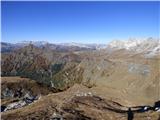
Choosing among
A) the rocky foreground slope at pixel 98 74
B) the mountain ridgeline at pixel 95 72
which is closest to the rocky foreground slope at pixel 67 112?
the rocky foreground slope at pixel 98 74

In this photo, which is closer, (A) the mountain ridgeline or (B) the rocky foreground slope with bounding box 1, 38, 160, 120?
(B) the rocky foreground slope with bounding box 1, 38, 160, 120

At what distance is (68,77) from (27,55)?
5149cm

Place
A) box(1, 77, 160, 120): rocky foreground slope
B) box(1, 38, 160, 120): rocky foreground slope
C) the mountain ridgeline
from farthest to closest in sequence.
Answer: the mountain ridgeline
box(1, 38, 160, 120): rocky foreground slope
box(1, 77, 160, 120): rocky foreground slope

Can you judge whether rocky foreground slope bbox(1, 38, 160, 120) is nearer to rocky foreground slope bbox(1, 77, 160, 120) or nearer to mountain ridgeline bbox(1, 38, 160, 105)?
mountain ridgeline bbox(1, 38, 160, 105)

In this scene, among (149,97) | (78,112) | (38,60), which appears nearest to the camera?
(78,112)

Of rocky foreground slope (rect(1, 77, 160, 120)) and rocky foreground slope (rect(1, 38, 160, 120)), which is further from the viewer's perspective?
rocky foreground slope (rect(1, 38, 160, 120))

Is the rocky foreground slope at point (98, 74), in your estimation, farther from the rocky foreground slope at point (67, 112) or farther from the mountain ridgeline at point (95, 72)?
the rocky foreground slope at point (67, 112)

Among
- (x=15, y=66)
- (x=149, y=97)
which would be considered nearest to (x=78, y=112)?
(x=149, y=97)

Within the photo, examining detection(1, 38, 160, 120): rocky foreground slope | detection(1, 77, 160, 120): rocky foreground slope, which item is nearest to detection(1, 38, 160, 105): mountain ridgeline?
detection(1, 38, 160, 120): rocky foreground slope

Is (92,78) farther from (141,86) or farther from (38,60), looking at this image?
(38,60)

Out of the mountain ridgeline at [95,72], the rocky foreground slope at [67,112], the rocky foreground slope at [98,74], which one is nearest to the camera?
the rocky foreground slope at [67,112]

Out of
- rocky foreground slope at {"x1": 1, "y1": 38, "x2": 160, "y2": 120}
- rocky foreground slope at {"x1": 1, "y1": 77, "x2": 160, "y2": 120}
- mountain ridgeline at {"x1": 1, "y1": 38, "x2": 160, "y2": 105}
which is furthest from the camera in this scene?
mountain ridgeline at {"x1": 1, "y1": 38, "x2": 160, "y2": 105}

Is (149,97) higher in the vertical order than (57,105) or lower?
lower

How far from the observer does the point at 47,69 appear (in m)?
150
